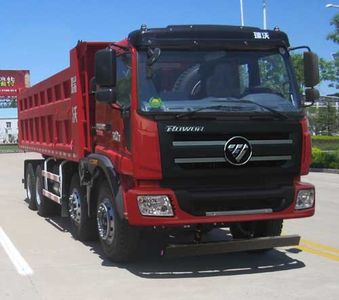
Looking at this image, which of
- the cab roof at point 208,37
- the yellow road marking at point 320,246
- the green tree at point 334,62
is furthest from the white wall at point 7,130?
the cab roof at point 208,37

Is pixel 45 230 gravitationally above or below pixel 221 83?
below

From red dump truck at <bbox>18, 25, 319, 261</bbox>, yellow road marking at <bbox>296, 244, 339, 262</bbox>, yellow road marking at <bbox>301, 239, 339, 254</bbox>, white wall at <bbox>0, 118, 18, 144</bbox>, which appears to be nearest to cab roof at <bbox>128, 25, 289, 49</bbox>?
red dump truck at <bbox>18, 25, 319, 261</bbox>

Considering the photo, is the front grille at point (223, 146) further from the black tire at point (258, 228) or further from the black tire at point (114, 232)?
the black tire at point (258, 228)

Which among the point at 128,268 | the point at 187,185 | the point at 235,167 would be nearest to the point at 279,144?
the point at 235,167

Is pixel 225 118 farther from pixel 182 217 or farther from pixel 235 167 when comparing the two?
pixel 182 217

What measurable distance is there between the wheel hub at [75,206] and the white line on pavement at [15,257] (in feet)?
3.26

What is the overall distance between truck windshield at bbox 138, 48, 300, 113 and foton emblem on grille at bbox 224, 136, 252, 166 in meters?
0.35

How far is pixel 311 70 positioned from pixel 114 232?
3.16 m

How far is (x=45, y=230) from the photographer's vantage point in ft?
33.9

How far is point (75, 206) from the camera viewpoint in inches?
356

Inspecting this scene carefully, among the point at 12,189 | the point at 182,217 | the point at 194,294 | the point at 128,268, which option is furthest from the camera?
the point at 12,189

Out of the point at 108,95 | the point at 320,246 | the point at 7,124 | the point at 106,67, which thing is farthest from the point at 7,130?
the point at 106,67

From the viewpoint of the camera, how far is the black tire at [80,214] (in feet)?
28.4

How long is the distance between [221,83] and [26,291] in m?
3.18
